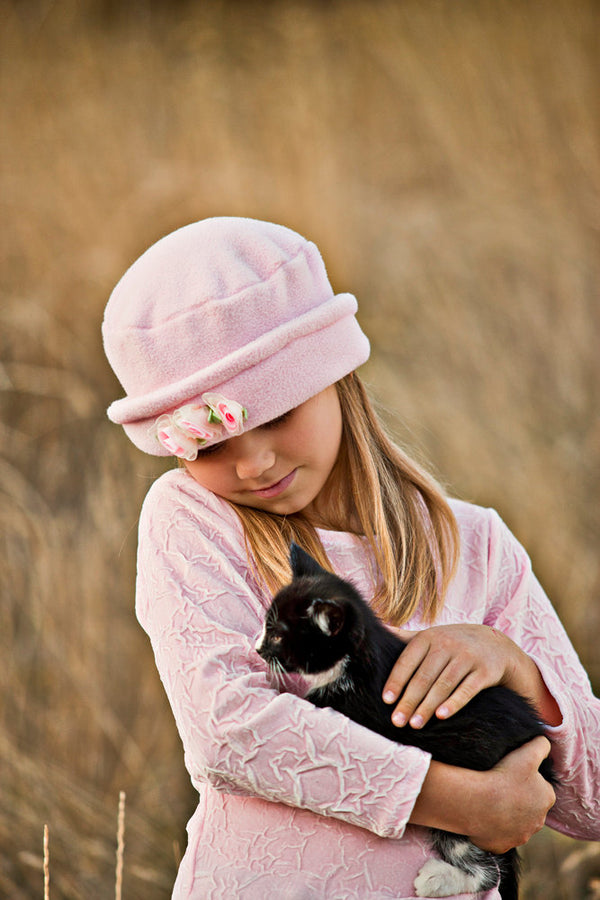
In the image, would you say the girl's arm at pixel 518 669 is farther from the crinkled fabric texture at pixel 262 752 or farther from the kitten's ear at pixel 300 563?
the kitten's ear at pixel 300 563

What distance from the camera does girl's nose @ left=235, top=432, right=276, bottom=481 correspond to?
1341 mm

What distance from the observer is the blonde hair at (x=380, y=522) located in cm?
141

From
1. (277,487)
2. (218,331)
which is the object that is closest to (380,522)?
(277,487)

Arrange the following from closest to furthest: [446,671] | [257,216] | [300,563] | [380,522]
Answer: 1. [446,671]
2. [300,563]
3. [380,522]
4. [257,216]

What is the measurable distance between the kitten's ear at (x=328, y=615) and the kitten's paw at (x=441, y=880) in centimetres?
33

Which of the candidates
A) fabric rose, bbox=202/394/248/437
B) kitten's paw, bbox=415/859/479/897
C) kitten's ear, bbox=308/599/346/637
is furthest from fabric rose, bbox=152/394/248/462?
kitten's paw, bbox=415/859/479/897

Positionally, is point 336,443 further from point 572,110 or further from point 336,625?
point 572,110

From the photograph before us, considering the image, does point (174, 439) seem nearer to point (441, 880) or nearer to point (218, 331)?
point (218, 331)

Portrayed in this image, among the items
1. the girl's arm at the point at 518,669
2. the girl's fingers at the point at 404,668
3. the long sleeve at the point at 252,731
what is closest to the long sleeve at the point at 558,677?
the girl's arm at the point at 518,669

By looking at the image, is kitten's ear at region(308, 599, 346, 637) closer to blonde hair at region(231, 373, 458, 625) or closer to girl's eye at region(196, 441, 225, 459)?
blonde hair at region(231, 373, 458, 625)

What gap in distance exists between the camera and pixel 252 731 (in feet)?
3.63

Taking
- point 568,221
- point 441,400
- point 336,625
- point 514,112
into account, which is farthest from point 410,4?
point 336,625

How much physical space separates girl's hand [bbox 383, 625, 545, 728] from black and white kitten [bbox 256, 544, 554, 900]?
0.08ft

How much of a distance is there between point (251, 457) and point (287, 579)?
0.20 metres
